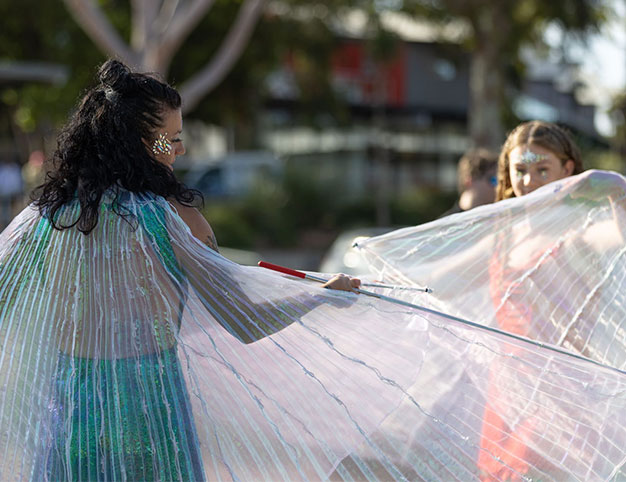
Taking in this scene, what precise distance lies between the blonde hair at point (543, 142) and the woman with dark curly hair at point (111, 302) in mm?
1875

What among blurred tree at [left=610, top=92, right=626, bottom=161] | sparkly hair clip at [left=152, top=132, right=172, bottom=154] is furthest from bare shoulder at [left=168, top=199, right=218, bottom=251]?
blurred tree at [left=610, top=92, right=626, bottom=161]

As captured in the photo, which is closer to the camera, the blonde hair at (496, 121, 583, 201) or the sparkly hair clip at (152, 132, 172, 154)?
the sparkly hair clip at (152, 132, 172, 154)

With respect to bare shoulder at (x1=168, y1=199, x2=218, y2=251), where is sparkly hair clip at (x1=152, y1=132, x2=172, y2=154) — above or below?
above

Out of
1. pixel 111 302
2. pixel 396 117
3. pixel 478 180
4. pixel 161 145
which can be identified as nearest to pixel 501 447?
pixel 111 302

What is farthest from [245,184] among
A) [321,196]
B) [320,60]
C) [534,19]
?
[534,19]

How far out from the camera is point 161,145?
107 inches

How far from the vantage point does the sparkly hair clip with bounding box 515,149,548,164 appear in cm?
405

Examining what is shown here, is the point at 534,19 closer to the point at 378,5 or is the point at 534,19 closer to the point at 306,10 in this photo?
the point at 378,5

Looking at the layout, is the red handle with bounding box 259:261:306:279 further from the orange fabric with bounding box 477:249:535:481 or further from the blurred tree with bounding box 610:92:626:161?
the blurred tree with bounding box 610:92:626:161

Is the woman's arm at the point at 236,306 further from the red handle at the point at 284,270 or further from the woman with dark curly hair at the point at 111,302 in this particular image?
the red handle at the point at 284,270

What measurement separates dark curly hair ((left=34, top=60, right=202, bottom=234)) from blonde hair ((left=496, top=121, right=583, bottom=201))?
187 centimetres

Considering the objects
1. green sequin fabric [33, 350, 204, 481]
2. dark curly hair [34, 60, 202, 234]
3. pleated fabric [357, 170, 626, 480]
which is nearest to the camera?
green sequin fabric [33, 350, 204, 481]

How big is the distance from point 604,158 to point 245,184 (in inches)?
421

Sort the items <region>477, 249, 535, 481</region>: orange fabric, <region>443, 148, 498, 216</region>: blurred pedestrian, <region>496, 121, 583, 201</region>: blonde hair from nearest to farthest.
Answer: <region>477, 249, 535, 481</region>: orange fabric
<region>496, 121, 583, 201</region>: blonde hair
<region>443, 148, 498, 216</region>: blurred pedestrian
